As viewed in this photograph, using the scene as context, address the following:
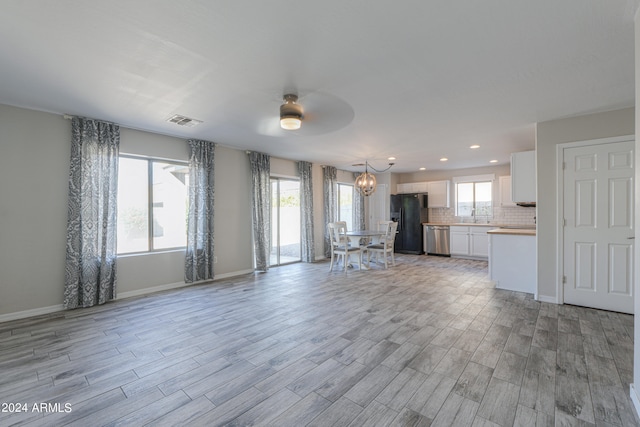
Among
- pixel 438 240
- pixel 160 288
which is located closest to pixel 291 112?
pixel 160 288

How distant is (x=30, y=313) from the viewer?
335cm

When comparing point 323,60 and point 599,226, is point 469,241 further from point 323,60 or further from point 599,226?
point 323,60

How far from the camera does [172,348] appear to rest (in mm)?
2516

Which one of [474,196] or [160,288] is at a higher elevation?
[474,196]

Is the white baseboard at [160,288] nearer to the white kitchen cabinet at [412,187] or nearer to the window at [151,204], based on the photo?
the window at [151,204]

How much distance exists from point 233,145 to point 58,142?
2483mm

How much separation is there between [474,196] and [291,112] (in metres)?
6.98

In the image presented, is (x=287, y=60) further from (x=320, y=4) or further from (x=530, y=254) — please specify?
(x=530, y=254)

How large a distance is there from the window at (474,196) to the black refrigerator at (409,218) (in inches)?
37.8

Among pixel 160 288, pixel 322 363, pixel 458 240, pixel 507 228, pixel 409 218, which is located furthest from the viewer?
pixel 409 218

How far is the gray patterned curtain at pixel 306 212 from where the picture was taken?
6.80 metres

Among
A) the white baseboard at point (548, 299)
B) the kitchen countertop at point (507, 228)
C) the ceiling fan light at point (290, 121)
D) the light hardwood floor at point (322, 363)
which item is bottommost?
the light hardwood floor at point (322, 363)

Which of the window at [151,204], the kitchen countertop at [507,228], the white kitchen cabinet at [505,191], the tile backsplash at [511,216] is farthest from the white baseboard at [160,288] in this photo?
the white kitchen cabinet at [505,191]

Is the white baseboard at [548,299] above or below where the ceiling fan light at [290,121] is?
below
